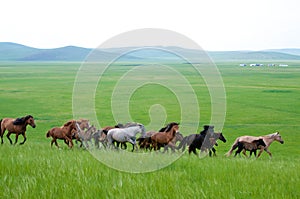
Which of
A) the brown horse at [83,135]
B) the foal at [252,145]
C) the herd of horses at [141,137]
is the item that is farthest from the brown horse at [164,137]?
the foal at [252,145]

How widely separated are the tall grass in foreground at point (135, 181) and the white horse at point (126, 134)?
6.05 m

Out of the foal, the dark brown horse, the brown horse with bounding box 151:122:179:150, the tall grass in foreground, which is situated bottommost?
the foal

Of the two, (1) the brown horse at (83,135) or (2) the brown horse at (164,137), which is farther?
(1) the brown horse at (83,135)

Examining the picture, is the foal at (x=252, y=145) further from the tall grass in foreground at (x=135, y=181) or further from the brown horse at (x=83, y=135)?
the tall grass in foreground at (x=135, y=181)

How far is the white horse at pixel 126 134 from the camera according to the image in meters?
15.4

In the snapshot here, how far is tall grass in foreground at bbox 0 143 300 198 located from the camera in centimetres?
633

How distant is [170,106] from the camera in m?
51.3

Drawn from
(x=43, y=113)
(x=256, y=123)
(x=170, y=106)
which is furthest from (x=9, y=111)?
(x=256, y=123)

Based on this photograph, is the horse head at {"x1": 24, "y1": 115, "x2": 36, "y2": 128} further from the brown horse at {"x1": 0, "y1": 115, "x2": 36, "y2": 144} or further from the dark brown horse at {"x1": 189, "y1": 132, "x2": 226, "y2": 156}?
the dark brown horse at {"x1": 189, "y1": 132, "x2": 226, "y2": 156}

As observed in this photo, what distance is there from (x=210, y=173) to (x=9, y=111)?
40572mm

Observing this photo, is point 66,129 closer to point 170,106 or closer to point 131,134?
point 131,134

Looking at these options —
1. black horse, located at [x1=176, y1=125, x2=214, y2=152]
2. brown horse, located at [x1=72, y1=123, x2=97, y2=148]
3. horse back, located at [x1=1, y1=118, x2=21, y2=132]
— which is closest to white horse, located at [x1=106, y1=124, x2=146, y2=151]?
brown horse, located at [x1=72, y1=123, x2=97, y2=148]

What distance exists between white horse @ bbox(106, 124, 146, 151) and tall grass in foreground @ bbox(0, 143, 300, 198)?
19.8 ft

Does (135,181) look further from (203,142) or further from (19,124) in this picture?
(19,124)
